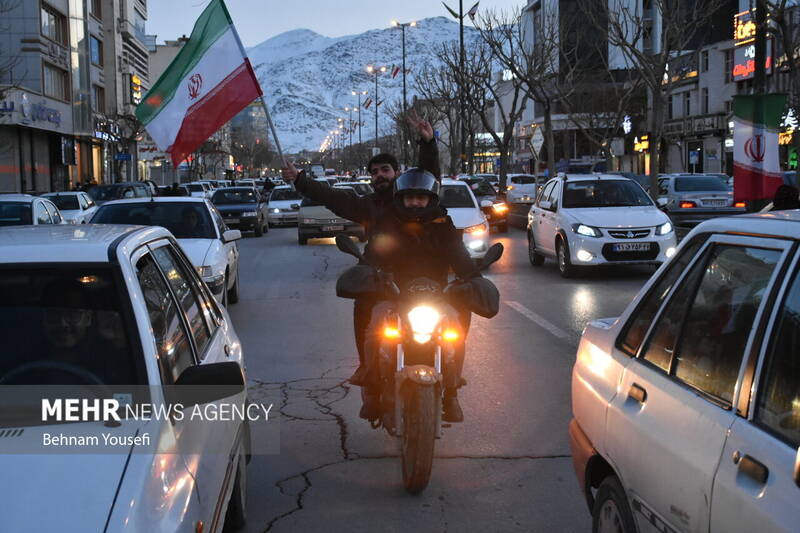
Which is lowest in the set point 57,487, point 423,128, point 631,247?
point 631,247

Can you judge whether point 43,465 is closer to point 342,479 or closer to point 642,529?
point 642,529

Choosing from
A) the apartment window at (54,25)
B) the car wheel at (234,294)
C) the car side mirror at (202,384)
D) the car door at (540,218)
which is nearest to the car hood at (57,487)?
the car side mirror at (202,384)

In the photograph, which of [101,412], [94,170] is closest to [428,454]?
[101,412]

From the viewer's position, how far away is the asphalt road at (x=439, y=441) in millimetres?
4738

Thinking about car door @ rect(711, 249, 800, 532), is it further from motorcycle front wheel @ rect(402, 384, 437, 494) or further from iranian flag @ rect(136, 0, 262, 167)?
iranian flag @ rect(136, 0, 262, 167)

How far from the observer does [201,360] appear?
3.92 metres

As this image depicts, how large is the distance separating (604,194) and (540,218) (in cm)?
152

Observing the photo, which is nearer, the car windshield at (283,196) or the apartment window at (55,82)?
the car windshield at (283,196)

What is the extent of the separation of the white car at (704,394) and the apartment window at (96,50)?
54.5 metres

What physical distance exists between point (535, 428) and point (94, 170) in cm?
5430

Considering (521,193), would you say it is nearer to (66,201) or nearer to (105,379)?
(66,201)

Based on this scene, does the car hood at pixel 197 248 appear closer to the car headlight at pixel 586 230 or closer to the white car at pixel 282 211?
the car headlight at pixel 586 230

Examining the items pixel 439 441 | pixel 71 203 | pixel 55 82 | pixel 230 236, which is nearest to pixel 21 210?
pixel 230 236

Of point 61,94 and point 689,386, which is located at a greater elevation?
point 61,94
